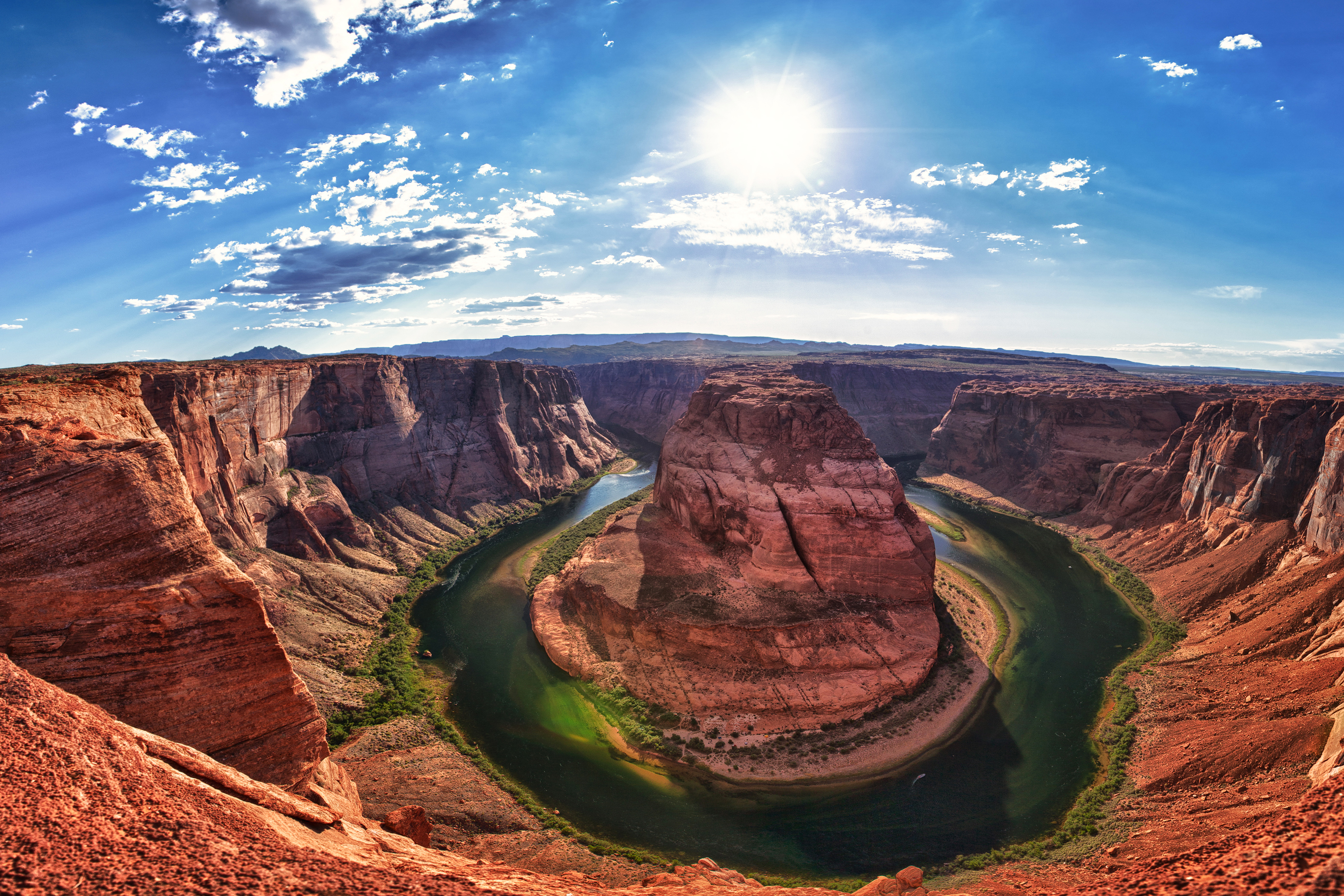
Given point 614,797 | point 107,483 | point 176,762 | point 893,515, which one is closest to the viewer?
point 176,762

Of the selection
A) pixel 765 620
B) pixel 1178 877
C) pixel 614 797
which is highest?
pixel 1178 877

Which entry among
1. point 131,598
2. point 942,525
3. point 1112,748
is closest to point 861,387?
point 942,525

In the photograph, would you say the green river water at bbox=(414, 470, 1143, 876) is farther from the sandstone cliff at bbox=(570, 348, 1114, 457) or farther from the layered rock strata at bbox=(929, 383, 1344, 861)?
the sandstone cliff at bbox=(570, 348, 1114, 457)

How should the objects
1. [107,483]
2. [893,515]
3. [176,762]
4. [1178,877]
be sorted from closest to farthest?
[1178,877] < [176,762] < [107,483] < [893,515]

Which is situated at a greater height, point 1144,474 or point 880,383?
point 880,383

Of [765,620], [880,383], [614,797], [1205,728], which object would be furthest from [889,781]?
[880,383]

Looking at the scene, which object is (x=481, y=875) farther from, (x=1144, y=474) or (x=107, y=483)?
(x=1144, y=474)

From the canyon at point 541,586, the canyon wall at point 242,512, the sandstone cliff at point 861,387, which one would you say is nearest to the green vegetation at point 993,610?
the canyon at point 541,586

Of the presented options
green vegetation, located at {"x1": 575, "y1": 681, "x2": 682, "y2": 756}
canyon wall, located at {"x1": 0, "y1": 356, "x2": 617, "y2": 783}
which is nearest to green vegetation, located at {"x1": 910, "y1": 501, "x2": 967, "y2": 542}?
green vegetation, located at {"x1": 575, "y1": 681, "x2": 682, "y2": 756}
